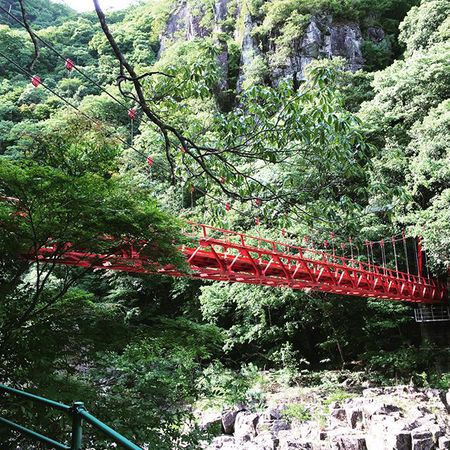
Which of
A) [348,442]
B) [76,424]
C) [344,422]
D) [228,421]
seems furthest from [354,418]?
[76,424]

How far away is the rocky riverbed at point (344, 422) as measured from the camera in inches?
168

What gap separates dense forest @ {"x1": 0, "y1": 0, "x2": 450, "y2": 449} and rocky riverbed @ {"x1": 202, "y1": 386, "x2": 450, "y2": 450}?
0.59m

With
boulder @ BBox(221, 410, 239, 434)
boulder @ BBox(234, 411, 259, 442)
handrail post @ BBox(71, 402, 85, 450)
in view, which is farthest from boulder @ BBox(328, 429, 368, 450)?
handrail post @ BBox(71, 402, 85, 450)

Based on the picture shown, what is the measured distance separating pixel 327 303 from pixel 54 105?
1061cm

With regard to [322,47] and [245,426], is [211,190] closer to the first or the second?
[245,426]

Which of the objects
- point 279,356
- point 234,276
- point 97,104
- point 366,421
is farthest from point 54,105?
point 366,421

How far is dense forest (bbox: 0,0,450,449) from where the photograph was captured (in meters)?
1.70

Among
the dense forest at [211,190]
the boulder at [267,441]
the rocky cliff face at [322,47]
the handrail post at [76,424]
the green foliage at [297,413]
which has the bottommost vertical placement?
the boulder at [267,441]

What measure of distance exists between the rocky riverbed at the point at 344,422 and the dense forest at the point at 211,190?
23.4 inches

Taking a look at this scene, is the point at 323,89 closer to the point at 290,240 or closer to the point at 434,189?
the point at 290,240

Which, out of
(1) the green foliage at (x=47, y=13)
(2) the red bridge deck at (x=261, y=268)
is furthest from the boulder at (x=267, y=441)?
(1) the green foliage at (x=47, y=13)

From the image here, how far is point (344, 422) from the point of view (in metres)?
5.21

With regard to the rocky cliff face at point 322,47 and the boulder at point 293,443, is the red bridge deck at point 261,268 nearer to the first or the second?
the boulder at point 293,443

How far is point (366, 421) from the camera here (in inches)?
195
